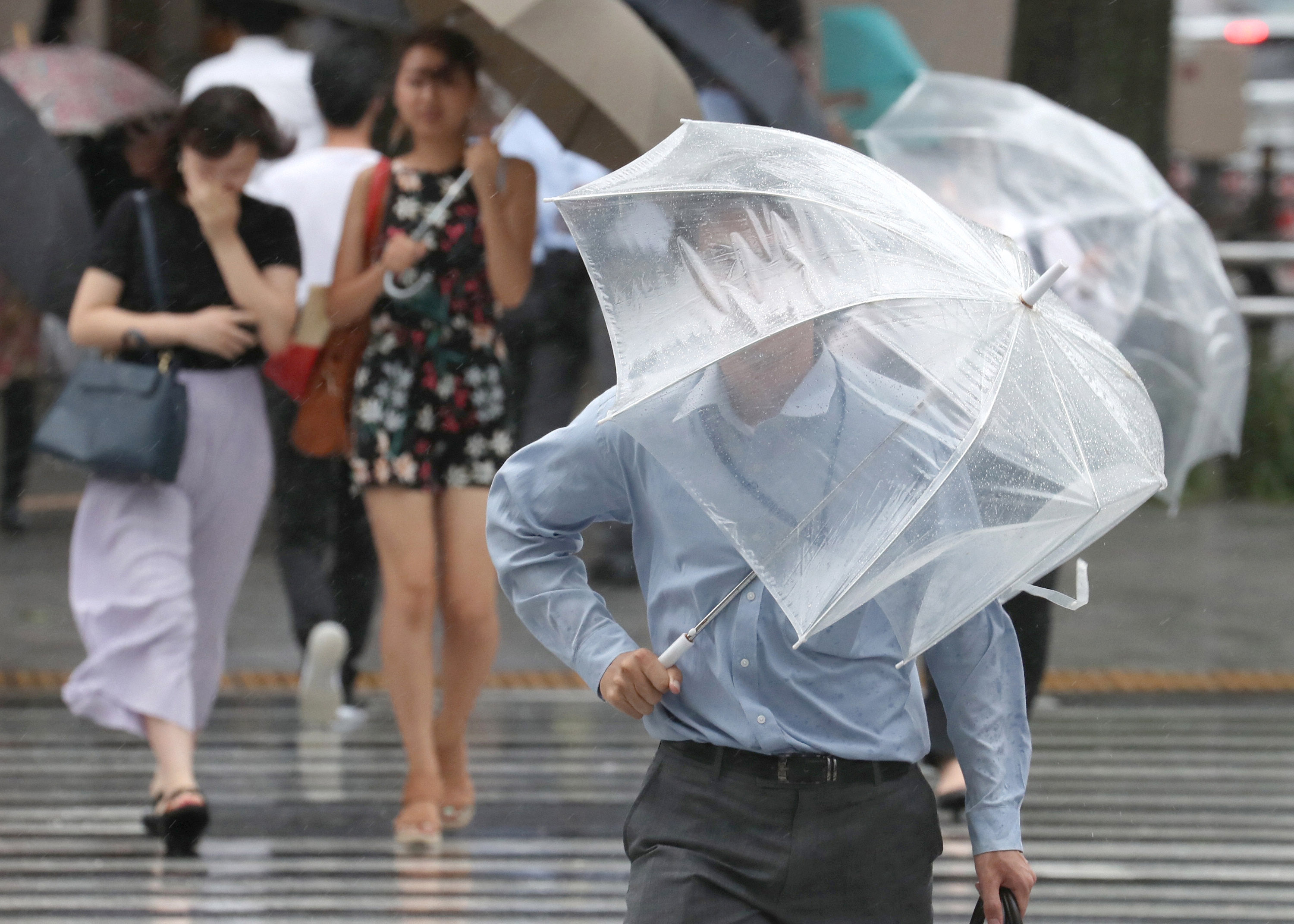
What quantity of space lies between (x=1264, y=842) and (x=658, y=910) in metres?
3.28

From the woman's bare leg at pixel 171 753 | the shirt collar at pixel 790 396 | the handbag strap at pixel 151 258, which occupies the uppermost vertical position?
the shirt collar at pixel 790 396

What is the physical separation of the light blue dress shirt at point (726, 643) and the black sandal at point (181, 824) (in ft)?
7.66

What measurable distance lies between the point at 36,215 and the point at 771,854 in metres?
3.99

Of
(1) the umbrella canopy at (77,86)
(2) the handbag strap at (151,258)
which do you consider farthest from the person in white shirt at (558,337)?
(2) the handbag strap at (151,258)

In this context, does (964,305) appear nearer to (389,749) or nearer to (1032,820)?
(1032,820)

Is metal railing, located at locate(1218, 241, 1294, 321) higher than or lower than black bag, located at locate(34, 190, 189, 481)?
lower

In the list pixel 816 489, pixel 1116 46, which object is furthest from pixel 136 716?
pixel 1116 46

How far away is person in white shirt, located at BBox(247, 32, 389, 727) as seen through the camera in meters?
6.33

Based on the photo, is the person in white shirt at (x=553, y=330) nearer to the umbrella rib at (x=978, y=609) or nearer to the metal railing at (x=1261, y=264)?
the metal railing at (x=1261, y=264)

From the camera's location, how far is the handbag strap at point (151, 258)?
520cm

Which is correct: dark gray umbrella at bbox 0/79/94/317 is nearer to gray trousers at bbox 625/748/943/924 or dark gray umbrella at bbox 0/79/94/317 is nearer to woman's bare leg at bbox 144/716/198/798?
woman's bare leg at bbox 144/716/198/798

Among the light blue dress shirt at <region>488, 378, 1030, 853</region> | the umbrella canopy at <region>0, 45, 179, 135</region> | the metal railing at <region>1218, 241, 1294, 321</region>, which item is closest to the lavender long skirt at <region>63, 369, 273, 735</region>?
the umbrella canopy at <region>0, 45, 179, 135</region>

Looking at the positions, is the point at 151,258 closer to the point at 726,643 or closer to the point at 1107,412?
the point at 726,643

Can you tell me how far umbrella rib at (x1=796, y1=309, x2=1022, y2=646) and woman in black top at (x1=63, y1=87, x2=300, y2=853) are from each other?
117 inches
